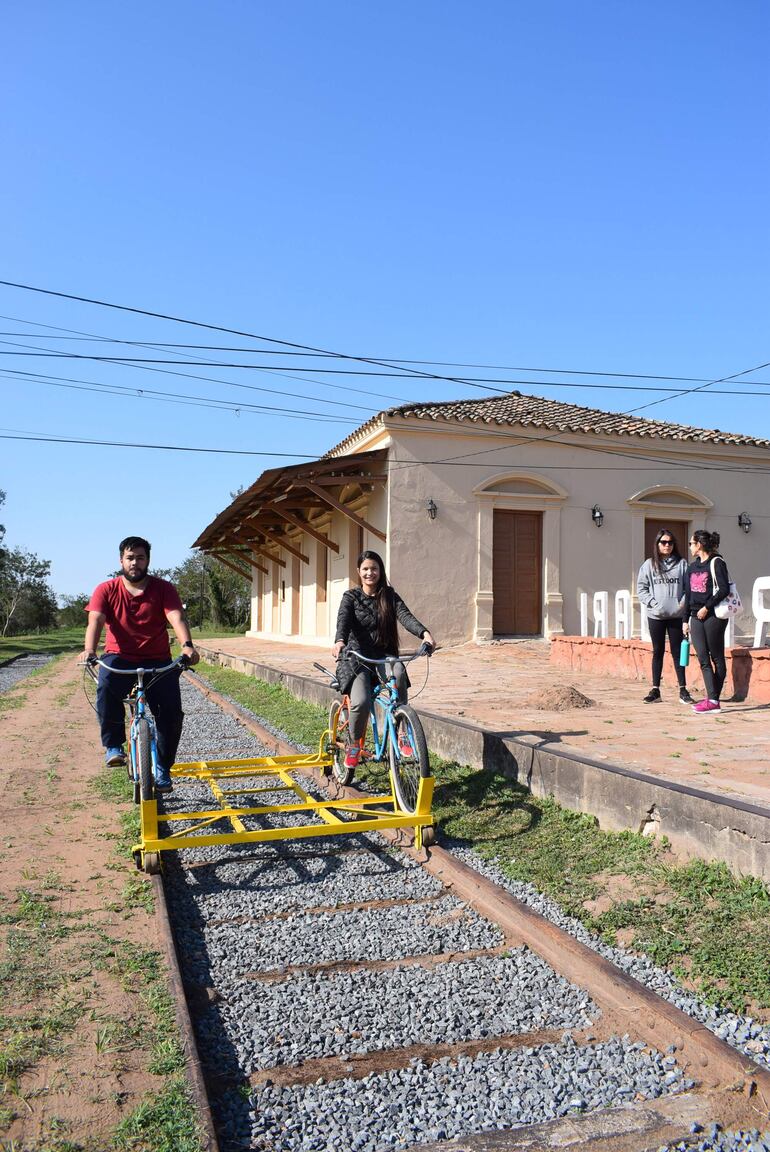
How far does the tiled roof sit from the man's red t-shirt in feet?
38.3

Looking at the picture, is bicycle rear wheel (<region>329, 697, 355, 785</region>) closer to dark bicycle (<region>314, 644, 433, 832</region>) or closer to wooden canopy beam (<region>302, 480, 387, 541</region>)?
dark bicycle (<region>314, 644, 433, 832</region>)

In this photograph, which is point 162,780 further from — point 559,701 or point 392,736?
point 559,701

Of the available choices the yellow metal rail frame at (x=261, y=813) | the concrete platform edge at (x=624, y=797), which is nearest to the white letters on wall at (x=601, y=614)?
the concrete platform edge at (x=624, y=797)

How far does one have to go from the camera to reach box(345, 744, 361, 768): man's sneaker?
20.0ft

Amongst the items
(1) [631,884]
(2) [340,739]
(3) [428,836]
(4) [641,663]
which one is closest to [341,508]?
(4) [641,663]

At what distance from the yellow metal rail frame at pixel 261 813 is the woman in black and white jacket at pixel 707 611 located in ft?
12.3

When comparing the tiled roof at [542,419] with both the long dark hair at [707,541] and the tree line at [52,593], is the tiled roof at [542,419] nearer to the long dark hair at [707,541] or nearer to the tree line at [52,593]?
the long dark hair at [707,541]

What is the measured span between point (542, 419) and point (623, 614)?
6.19 meters

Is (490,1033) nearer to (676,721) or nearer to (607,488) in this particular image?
(676,721)

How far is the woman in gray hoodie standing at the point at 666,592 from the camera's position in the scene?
27.0 feet

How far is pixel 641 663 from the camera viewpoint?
1119 cm

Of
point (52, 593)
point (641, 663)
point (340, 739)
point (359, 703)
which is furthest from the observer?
point (52, 593)

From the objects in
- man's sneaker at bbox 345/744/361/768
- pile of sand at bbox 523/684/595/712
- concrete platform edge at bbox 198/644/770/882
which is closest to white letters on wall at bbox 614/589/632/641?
pile of sand at bbox 523/684/595/712

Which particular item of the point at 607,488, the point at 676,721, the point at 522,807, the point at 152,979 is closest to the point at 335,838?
the point at 522,807
